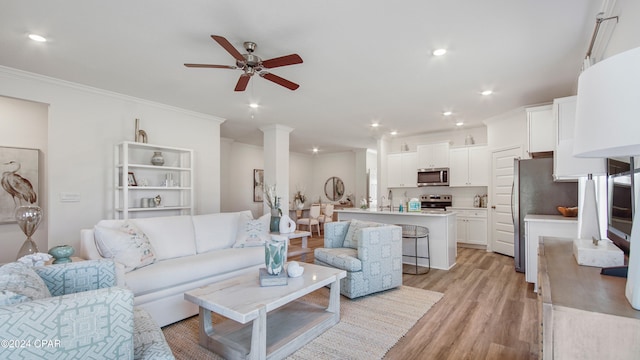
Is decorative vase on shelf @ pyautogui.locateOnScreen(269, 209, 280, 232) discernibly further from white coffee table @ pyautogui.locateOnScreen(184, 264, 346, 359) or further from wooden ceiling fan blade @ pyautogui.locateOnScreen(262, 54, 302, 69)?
wooden ceiling fan blade @ pyautogui.locateOnScreen(262, 54, 302, 69)

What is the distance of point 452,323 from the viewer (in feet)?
8.66

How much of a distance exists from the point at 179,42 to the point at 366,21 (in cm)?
169

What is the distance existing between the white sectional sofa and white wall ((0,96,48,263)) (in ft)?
6.38

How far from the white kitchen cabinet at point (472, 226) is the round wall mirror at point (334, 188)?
4.20 meters

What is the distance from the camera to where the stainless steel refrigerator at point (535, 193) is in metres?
3.96

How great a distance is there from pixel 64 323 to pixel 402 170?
22.1 feet

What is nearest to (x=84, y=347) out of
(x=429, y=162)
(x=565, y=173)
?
(x=565, y=173)

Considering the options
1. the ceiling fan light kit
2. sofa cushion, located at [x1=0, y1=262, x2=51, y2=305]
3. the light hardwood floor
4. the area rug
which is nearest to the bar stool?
the light hardwood floor

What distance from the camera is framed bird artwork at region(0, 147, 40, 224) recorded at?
389 cm

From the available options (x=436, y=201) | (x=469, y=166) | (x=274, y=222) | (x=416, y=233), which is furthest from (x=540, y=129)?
(x=274, y=222)

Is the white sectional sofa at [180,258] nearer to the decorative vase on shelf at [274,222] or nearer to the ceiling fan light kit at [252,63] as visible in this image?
the decorative vase on shelf at [274,222]

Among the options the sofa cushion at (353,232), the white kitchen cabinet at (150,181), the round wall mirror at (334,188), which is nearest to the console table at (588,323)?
the sofa cushion at (353,232)

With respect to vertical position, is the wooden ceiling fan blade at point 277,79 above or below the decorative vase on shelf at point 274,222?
above

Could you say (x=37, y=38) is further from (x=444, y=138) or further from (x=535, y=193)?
(x=444, y=138)
